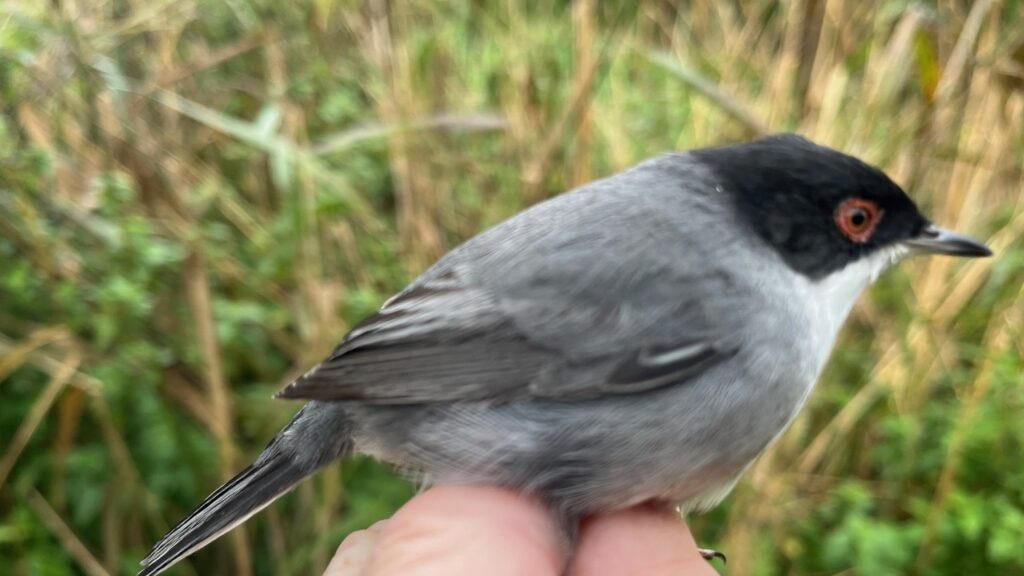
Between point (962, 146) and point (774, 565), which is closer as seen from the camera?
point (774, 565)

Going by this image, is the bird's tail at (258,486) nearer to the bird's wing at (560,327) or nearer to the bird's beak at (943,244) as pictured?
the bird's wing at (560,327)

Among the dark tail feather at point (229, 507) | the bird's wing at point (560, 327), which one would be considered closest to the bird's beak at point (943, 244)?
the bird's wing at point (560, 327)

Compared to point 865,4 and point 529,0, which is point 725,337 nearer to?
point 865,4

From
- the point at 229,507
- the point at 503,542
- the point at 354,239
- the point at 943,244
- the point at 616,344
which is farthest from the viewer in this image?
the point at 354,239

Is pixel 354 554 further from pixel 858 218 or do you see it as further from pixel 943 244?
pixel 943 244

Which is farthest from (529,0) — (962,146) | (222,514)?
(222,514)

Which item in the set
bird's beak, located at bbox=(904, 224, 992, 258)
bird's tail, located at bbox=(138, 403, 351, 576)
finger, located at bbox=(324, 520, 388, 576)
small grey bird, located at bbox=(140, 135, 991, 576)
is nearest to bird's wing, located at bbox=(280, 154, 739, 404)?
small grey bird, located at bbox=(140, 135, 991, 576)

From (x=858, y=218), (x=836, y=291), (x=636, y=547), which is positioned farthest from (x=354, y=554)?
(x=858, y=218)
